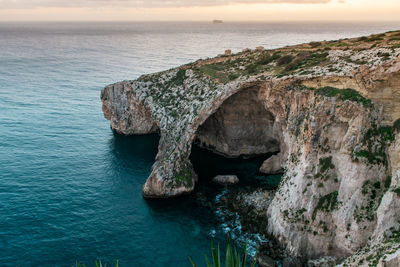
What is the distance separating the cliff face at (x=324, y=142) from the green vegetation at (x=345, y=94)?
0.35 feet

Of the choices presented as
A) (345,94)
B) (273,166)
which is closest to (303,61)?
(345,94)

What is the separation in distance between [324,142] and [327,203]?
710cm

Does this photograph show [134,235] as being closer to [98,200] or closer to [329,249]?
[98,200]

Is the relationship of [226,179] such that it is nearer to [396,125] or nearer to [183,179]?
[183,179]

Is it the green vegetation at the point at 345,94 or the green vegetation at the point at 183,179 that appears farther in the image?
the green vegetation at the point at 183,179

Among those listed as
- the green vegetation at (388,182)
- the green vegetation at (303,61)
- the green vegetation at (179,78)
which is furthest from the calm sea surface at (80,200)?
the green vegetation at (303,61)

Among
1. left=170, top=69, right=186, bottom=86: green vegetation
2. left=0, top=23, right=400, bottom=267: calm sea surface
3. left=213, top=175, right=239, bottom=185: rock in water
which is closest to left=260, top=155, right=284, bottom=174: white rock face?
left=213, top=175, right=239, bottom=185: rock in water

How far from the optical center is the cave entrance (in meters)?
63.0

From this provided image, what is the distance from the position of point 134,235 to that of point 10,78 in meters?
114

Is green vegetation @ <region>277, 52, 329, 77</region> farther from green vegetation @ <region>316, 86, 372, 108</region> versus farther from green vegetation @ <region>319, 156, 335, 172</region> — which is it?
green vegetation @ <region>319, 156, 335, 172</region>

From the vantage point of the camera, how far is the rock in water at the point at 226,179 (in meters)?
56.4

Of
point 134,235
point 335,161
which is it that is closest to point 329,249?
point 335,161

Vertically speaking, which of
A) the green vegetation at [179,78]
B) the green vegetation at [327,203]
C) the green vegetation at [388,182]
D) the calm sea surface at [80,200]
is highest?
the green vegetation at [179,78]

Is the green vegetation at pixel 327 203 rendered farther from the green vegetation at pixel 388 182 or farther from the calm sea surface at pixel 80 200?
the calm sea surface at pixel 80 200
